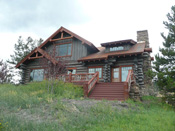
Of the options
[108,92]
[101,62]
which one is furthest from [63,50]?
[108,92]

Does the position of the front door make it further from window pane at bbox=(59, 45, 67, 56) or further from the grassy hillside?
the grassy hillside

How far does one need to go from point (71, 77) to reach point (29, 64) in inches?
353

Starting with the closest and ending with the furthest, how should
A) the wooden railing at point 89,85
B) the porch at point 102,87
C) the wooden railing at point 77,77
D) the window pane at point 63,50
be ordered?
the porch at point 102,87 → the wooden railing at point 89,85 → the wooden railing at point 77,77 → the window pane at point 63,50

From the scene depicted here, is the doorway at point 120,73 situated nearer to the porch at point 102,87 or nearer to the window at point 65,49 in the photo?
the porch at point 102,87

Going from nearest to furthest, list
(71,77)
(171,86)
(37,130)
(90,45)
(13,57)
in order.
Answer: (37,130) → (171,86) → (71,77) → (90,45) → (13,57)

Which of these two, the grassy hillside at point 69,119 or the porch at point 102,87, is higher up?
the porch at point 102,87

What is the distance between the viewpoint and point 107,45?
18.4 metres

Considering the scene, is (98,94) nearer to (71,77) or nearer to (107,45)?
(71,77)

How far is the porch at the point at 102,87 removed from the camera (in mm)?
11550

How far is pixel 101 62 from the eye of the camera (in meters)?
17.4

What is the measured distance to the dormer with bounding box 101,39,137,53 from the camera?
17.5 m

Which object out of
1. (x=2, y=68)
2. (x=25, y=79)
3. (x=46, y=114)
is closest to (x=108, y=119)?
(x=46, y=114)

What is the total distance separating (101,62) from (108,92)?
17.4 ft

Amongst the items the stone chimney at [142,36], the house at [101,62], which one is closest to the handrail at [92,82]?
the house at [101,62]
